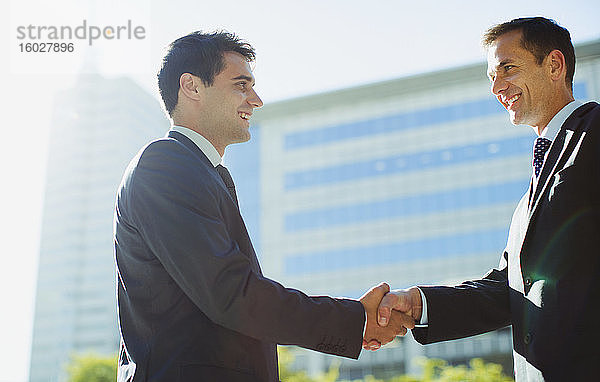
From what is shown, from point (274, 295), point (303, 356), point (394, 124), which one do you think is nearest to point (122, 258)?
point (274, 295)

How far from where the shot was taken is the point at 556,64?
7.57 ft

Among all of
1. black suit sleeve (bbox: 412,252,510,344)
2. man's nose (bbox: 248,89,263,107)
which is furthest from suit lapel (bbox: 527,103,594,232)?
man's nose (bbox: 248,89,263,107)

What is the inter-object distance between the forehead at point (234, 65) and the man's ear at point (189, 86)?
0.10 m

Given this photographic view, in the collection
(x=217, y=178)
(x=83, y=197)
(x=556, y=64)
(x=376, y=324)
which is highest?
(x=83, y=197)

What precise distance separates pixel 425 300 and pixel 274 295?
33.5 inches

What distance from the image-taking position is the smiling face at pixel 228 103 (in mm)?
2193

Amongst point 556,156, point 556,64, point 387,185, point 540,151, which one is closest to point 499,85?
point 556,64

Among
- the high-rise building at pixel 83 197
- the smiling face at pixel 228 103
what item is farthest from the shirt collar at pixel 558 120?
the high-rise building at pixel 83 197

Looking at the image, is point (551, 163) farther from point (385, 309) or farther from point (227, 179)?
point (227, 179)

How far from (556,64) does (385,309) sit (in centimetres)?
102

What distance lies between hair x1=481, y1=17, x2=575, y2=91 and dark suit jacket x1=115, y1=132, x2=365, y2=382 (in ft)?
3.77

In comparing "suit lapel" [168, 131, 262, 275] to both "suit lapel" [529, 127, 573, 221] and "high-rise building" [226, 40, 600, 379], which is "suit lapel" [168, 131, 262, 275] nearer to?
"suit lapel" [529, 127, 573, 221]

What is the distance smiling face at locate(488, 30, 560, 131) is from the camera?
7.45 feet

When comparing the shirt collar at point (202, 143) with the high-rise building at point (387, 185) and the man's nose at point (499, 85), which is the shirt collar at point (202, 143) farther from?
the high-rise building at point (387, 185)
